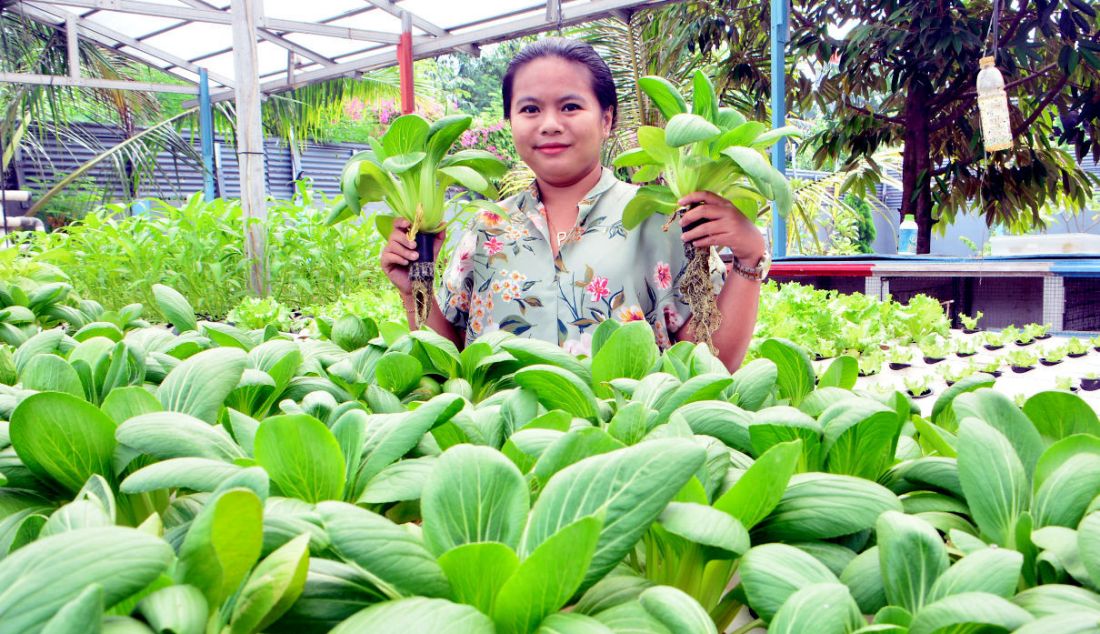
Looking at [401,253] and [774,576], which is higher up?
[401,253]

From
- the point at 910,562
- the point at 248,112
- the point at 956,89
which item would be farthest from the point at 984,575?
the point at 956,89

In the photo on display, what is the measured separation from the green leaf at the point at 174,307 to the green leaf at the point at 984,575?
0.95m

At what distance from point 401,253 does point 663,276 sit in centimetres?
73

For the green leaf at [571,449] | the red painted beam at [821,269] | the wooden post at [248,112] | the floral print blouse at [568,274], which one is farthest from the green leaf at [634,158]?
the wooden post at [248,112]

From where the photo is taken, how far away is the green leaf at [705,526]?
1.43 ft

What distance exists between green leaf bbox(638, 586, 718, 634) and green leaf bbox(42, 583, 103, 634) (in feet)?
0.84

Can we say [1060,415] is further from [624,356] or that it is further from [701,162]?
[701,162]

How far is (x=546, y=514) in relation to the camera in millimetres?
444

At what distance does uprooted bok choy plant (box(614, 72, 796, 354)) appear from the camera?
44.1 inches

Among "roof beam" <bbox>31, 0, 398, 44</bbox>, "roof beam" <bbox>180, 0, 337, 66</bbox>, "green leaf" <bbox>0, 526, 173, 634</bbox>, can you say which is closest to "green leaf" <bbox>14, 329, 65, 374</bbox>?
"green leaf" <bbox>0, 526, 173, 634</bbox>

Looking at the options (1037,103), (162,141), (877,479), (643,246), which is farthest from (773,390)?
(162,141)

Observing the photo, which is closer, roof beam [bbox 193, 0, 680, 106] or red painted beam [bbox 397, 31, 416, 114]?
roof beam [bbox 193, 0, 680, 106]

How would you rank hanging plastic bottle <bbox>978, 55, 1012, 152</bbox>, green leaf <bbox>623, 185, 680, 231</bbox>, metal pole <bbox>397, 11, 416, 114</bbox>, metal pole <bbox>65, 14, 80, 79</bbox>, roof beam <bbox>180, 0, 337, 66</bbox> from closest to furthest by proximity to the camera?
green leaf <bbox>623, 185, 680, 231</bbox> < hanging plastic bottle <bbox>978, 55, 1012, 152</bbox> < metal pole <bbox>397, 11, 416, 114</bbox> < roof beam <bbox>180, 0, 337, 66</bbox> < metal pole <bbox>65, 14, 80, 79</bbox>

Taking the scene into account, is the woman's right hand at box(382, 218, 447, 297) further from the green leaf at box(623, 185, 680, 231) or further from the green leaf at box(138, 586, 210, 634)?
the green leaf at box(138, 586, 210, 634)
